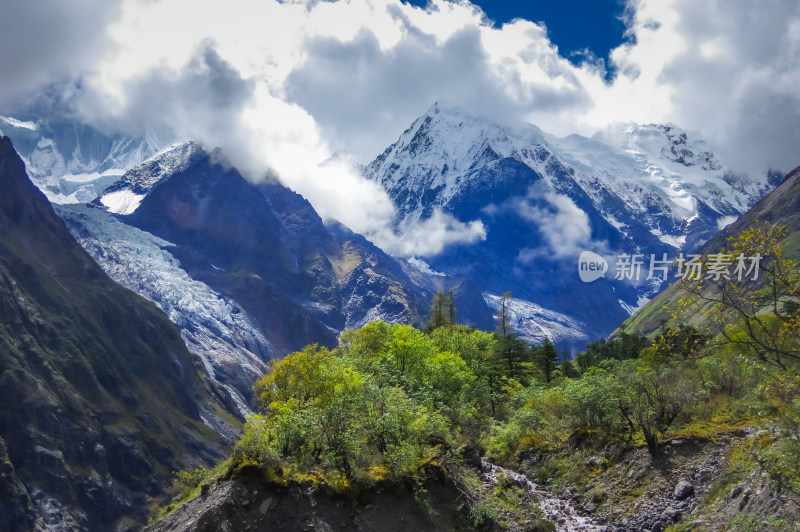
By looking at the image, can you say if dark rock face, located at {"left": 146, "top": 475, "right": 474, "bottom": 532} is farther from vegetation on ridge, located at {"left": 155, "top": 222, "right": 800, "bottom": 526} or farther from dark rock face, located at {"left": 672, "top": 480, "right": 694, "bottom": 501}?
dark rock face, located at {"left": 672, "top": 480, "right": 694, "bottom": 501}

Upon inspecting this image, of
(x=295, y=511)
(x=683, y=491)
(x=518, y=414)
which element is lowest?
(x=295, y=511)

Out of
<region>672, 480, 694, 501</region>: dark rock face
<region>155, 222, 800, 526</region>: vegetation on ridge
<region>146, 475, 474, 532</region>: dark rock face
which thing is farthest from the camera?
<region>672, 480, 694, 501</region>: dark rock face

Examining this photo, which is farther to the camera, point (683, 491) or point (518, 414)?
point (518, 414)

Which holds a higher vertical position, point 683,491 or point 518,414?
point 518,414

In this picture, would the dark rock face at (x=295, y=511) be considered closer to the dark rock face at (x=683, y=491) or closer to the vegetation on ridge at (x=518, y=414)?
the vegetation on ridge at (x=518, y=414)

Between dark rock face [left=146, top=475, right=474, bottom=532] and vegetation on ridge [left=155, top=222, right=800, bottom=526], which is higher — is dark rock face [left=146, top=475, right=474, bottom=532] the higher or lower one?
the lower one

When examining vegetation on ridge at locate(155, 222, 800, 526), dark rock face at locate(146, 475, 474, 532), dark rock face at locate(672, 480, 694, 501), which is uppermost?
vegetation on ridge at locate(155, 222, 800, 526)

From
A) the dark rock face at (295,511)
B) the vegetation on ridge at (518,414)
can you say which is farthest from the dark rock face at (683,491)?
the dark rock face at (295,511)

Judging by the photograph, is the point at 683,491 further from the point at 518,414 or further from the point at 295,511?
the point at 295,511

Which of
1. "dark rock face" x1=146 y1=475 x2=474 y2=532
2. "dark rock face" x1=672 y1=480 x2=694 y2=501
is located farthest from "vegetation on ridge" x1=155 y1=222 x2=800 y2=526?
"dark rock face" x1=672 y1=480 x2=694 y2=501

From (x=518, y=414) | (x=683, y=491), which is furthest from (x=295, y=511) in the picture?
(x=518, y=414)

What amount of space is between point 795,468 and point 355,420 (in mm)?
14480

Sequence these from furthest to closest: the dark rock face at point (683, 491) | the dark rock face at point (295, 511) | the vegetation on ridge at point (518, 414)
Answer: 1. the dark rock face at point (683, 491)
2. the dark rock face at point (295, 511)
3. the vegetation on ridge at point (518, 414)

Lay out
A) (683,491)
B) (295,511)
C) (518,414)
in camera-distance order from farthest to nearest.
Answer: (518,414) → (683,491) → (295,511)
